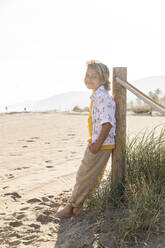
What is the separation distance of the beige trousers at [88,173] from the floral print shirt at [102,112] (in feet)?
0.49

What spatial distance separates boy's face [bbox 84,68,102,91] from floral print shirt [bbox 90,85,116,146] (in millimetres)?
64

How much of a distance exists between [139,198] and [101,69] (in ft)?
4.40

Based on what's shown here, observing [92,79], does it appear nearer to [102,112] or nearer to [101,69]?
[101,69]

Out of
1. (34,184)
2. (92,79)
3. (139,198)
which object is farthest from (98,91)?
(34,184)

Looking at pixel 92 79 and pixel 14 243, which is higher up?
pixel 92 79

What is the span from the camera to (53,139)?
916cm

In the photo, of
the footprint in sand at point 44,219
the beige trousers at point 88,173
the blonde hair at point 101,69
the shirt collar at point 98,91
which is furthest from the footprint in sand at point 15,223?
the blonde hair at point 101,69

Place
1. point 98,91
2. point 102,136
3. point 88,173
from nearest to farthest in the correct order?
point 102,136
point 98,91
point 88,173

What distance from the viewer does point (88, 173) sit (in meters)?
3.34

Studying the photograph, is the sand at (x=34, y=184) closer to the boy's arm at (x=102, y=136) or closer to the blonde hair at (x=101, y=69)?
the boy's arm at (x=102, y=136)

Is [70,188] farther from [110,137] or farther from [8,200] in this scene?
[110,137]

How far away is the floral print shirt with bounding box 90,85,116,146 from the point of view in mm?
3123

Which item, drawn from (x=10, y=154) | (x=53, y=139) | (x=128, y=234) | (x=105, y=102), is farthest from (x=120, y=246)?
(x=53, y=139)

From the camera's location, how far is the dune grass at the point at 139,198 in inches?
106
